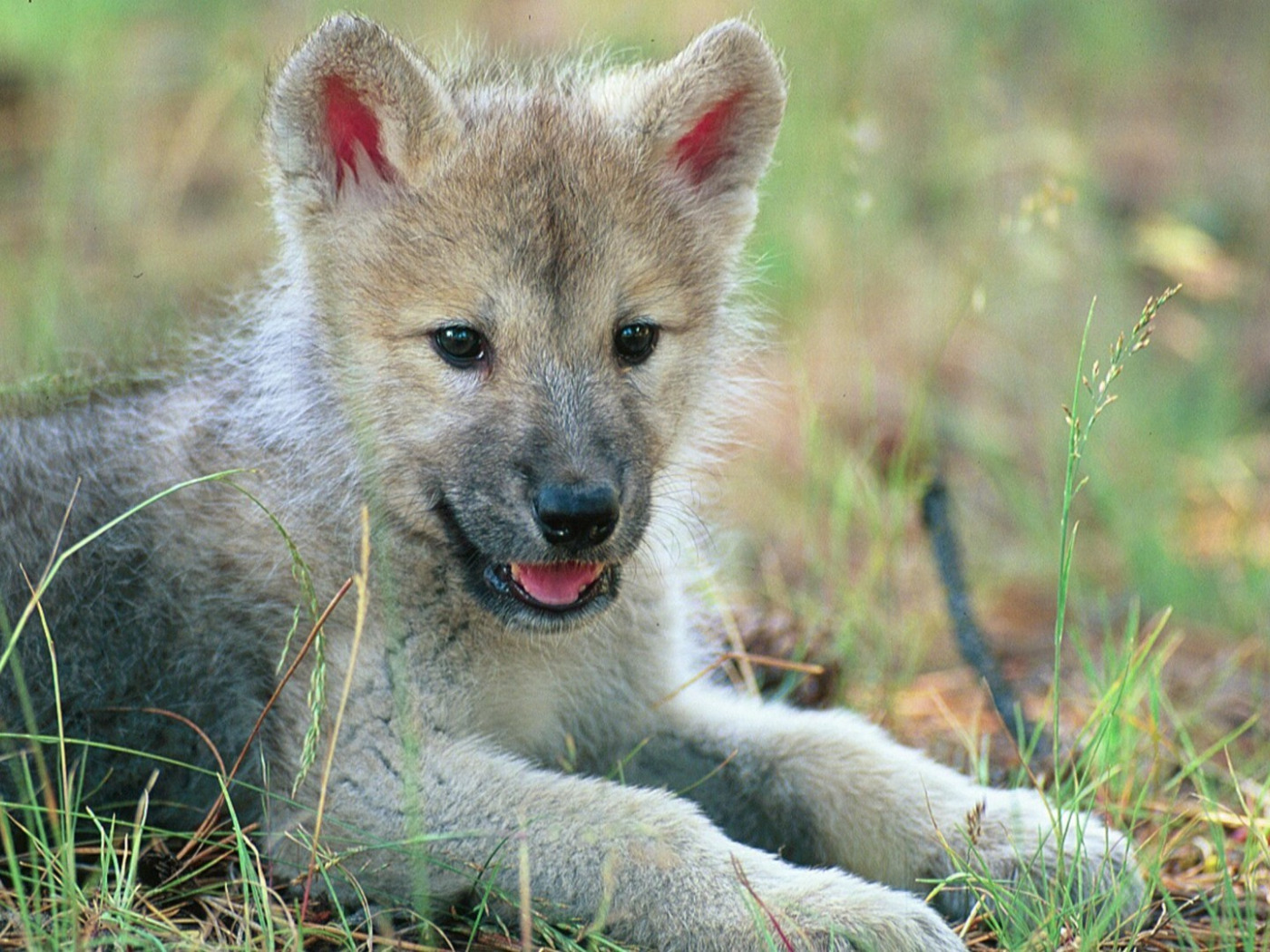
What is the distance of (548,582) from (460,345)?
0.56 meters

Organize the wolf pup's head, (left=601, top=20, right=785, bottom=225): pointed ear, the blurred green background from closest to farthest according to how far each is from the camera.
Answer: the wolf pup's head, (left=601, top=20, right=785, bottom=225): pointed ear, the blurred green background

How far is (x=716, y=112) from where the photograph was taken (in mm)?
3523

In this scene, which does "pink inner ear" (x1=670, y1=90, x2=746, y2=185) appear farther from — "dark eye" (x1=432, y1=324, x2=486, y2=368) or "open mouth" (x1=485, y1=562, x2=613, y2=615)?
"open mouth" (x1=485, y1=562, x2=613, y2=615)

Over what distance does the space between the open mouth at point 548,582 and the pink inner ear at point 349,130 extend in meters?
0.97

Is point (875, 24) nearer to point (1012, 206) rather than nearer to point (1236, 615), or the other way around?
point (1012, 206)

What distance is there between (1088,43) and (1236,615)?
15.3 ft

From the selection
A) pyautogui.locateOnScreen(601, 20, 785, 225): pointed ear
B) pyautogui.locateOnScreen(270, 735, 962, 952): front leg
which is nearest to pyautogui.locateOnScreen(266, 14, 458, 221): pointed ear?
pyautogui.locateOnScreen(601, 20, 785, 225): pointed ear

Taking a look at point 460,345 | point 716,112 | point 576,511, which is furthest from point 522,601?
point 716,112

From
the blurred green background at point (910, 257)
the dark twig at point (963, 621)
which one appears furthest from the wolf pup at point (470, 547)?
the blurred green background at point (910, 257)

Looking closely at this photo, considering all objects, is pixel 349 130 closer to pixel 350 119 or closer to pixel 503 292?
pixel 350 119

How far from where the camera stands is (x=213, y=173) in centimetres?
794

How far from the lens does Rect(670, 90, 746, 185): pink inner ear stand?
350 centimetres

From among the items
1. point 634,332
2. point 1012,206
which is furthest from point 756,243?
point 634,332

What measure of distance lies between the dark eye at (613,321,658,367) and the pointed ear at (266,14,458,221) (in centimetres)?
60
